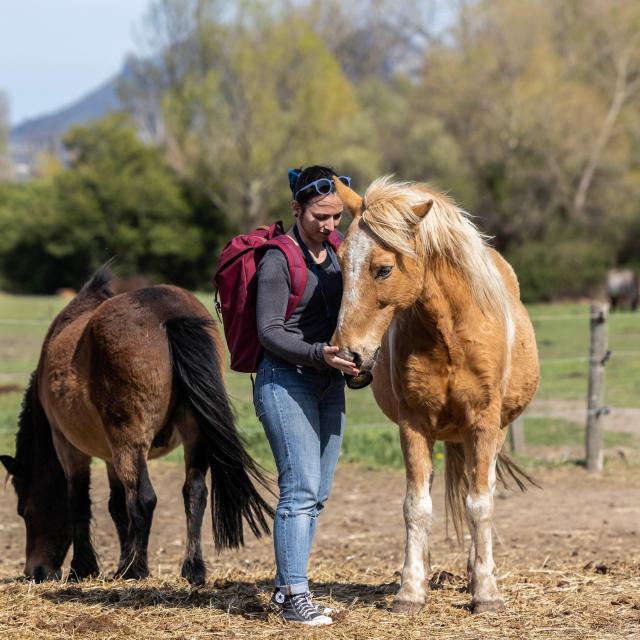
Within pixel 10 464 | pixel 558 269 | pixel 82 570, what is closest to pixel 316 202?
pixel 82 570

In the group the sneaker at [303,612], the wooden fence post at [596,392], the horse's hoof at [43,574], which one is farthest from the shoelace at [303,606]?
the wooden fence post at [596,392]

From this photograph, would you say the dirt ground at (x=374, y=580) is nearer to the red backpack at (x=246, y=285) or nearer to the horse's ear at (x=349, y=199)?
the red backpack at (x=246, y=285)

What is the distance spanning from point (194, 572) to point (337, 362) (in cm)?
196

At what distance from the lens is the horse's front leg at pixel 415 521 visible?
4.24m

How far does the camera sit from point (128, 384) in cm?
500

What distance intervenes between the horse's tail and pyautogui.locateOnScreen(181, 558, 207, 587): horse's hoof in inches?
5.5

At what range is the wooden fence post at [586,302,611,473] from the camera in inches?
358

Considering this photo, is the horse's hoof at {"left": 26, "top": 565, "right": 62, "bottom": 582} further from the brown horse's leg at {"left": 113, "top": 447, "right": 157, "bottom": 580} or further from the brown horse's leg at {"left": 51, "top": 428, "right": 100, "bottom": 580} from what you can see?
the brown horse's leg at {"left": 113, "top": 447, "right": 157, "bottom": 580}

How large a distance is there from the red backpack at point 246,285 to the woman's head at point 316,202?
11 centimetres

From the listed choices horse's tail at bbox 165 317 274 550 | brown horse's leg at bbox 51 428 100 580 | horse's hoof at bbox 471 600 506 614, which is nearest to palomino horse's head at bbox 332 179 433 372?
horse's hoof at bbox 471 600 506 614

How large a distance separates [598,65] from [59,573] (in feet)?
136

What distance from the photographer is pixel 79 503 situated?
559 cm

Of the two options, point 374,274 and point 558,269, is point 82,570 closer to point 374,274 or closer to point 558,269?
point 374,274

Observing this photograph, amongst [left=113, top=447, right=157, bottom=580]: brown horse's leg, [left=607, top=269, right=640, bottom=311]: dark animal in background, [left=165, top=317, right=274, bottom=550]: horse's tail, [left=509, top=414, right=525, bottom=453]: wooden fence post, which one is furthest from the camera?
[left=607, top=269, right=640, bottom=311]: dark animal in background
